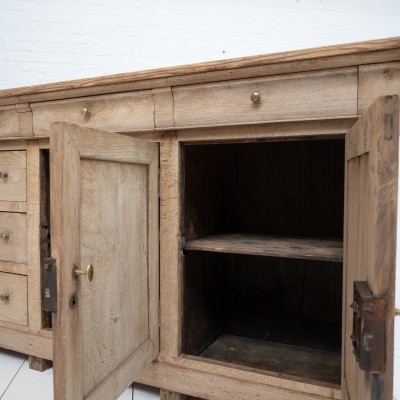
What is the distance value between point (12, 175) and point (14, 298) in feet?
1.76

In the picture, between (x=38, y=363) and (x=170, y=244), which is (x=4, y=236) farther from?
(x=170, y=244)

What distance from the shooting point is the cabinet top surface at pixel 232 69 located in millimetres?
1092

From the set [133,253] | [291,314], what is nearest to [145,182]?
[133,253]

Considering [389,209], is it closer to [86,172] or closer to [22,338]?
[86,172]

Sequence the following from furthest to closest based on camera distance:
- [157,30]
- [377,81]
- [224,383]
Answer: [157,30] < [224,383] < [377,81]

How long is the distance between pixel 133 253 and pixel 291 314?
3.83ft

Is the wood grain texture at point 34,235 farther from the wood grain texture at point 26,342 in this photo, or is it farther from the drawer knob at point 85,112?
the drawer knob at point 85,112

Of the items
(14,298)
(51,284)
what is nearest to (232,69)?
Result: (51,284)

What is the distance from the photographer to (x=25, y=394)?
152 centimetres

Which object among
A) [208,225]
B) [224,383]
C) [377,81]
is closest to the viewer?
[377,81]

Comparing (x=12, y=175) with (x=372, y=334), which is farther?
(x=12, y=175)

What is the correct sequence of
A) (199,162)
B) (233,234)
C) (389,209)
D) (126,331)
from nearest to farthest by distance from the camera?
1. (389,209)
2. (126,331)
3. (199,162)
4. (233,234)

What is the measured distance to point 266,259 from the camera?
2154 millimetres

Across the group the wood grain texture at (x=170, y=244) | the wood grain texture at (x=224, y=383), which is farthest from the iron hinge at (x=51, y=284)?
the wood grain texture at (x=224, y=383)
